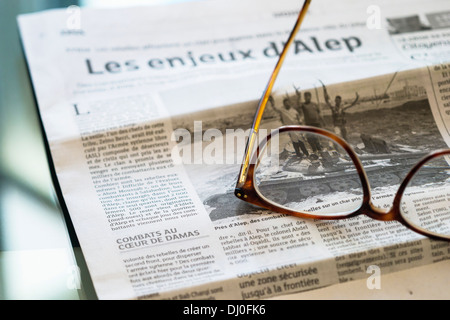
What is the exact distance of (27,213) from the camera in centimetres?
52

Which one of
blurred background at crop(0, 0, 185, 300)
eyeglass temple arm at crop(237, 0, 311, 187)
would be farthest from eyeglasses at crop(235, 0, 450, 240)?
blurred background at crop(0, 0, 185, 300)

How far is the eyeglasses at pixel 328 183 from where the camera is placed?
18.6 inches

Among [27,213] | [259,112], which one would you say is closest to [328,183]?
[259,112]

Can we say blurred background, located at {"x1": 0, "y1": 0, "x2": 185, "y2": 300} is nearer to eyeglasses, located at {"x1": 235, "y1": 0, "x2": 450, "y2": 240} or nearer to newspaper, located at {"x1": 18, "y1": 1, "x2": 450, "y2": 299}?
newspaper, located at {"x1": 18, "y1": 1, "x2": 450, "y2": 299}

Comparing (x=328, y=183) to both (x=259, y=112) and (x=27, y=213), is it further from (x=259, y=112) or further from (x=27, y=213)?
(x=27, y=213)

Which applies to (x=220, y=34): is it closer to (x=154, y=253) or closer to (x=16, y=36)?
(x=16, y=36)

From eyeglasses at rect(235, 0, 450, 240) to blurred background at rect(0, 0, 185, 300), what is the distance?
0.17 metres

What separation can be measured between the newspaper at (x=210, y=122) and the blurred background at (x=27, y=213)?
2 centimetres

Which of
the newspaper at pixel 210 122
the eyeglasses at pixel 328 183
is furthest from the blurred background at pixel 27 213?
the eyeglasses at pixel 328 183

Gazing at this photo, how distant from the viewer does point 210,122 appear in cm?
61

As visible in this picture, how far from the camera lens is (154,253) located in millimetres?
455

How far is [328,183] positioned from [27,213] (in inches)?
11.9

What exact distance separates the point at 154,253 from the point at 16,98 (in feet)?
1.07
